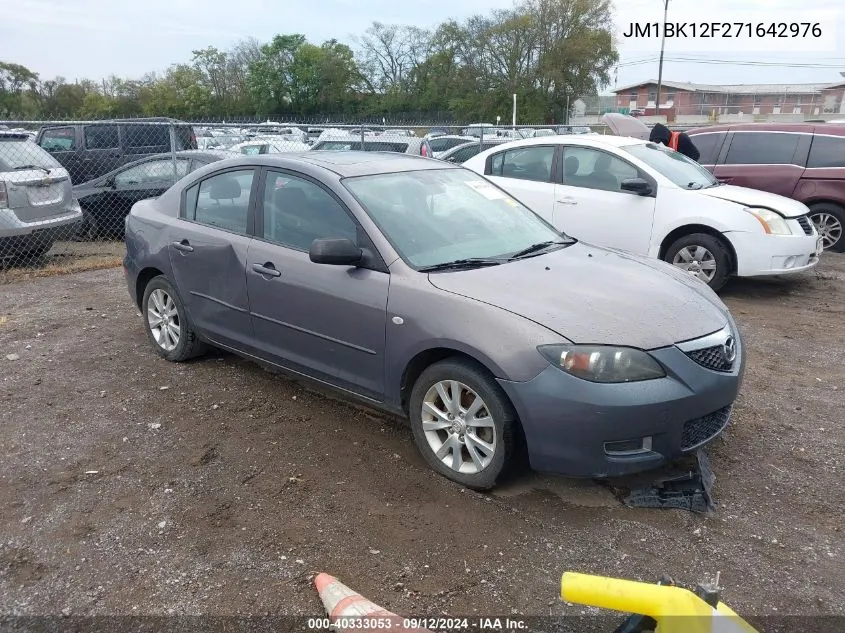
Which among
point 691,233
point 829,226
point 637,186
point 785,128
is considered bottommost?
point 829,226

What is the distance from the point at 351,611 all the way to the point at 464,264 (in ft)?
6.22

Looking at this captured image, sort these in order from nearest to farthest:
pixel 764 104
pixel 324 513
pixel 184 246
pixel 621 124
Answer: pixel 324 513 < pixel 184 246 < pixel 621 124 < pixel 764 104

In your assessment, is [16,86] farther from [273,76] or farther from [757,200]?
[757,200]

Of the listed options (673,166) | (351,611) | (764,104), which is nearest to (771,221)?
(673,166)

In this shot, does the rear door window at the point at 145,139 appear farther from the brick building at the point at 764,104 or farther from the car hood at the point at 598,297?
the brick building at the point at 764,104

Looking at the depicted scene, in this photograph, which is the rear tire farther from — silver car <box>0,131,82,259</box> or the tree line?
the tree line

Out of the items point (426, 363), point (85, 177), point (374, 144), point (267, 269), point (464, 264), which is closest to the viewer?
point (426, 363)

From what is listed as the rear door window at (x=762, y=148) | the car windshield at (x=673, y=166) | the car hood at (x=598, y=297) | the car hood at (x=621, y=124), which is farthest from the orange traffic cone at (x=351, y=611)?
the car hood at (x=621, y=124)

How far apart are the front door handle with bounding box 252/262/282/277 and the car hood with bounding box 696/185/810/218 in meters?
4.88

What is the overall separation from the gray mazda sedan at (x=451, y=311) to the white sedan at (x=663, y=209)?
3.05m

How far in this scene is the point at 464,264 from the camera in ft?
12.2

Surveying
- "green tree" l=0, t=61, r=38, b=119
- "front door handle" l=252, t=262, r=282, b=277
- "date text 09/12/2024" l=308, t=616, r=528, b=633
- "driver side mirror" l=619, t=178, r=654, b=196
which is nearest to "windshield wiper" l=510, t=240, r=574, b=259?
"front door handle" l=252, t=262, r=282, b=277

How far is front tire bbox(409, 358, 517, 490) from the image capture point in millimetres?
3207

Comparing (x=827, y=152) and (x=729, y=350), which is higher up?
(x=827, y=152)
